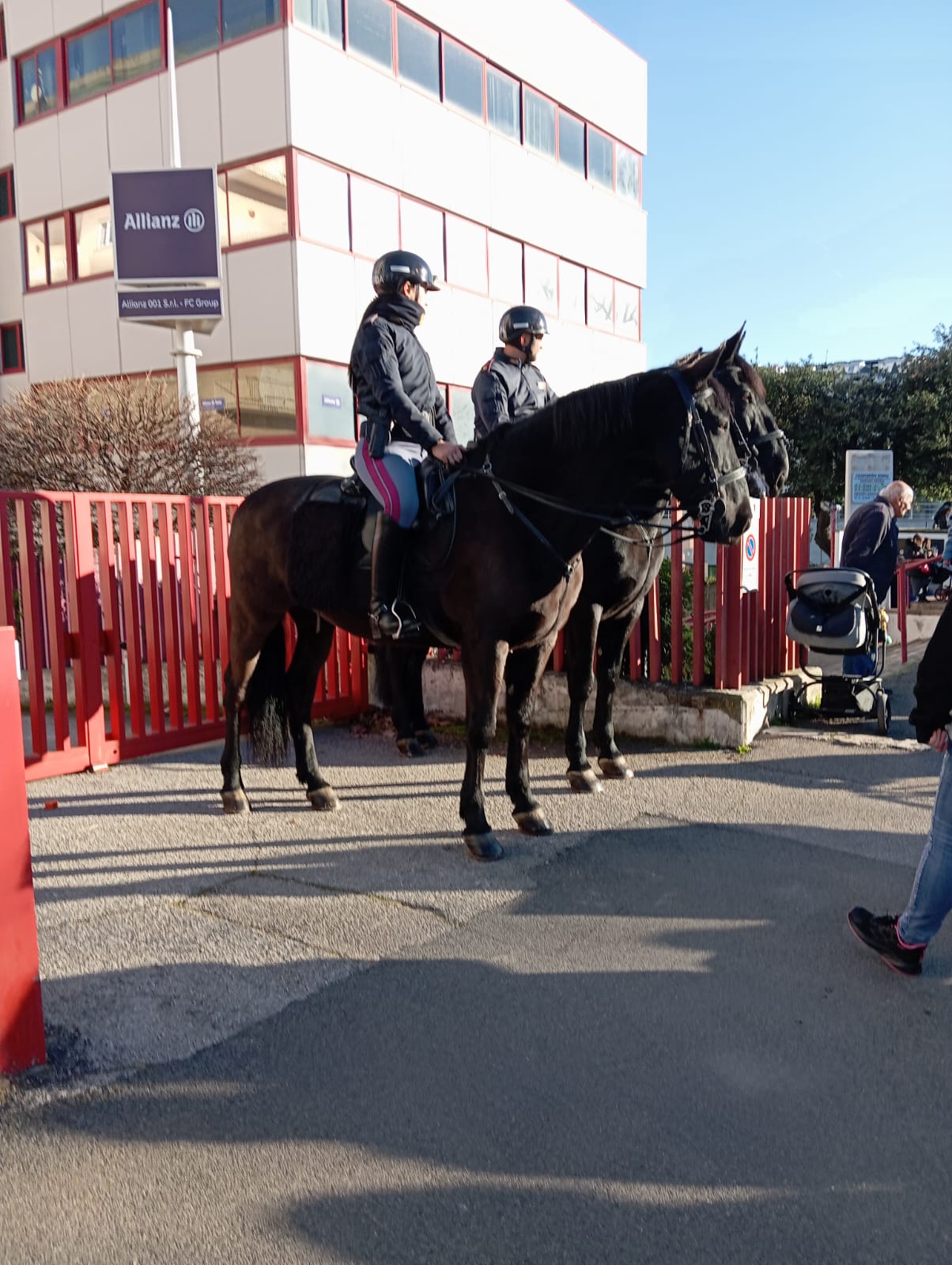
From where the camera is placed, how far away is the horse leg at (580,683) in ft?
19.0

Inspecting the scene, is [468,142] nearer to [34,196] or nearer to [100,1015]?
[34,196]

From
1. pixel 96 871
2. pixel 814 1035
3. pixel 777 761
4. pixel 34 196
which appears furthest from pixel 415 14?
pixel 814 1035

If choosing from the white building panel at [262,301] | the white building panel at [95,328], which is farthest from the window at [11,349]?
the white building panel at [262,301]

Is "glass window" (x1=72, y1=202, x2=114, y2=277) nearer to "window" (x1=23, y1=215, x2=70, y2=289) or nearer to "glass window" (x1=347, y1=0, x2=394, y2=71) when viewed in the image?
"window" (x1=23, y1=215, x2=70, y2=289)

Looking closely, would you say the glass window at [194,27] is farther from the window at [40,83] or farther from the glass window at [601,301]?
the glass window at [601,301]

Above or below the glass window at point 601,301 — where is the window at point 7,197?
above

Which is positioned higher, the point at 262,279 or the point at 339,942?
the point at 262,279

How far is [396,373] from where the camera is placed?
15.8ft

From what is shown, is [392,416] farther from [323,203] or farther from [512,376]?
[323,203]

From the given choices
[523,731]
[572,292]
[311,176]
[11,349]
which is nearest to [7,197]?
[11,349]

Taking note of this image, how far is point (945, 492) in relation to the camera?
1107 inches

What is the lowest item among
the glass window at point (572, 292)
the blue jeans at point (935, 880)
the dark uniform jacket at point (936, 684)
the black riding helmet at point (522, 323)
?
the blue jeans at point (935, 880)

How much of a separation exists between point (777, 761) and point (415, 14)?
749 inches

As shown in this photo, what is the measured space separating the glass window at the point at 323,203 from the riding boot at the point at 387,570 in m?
14.6
